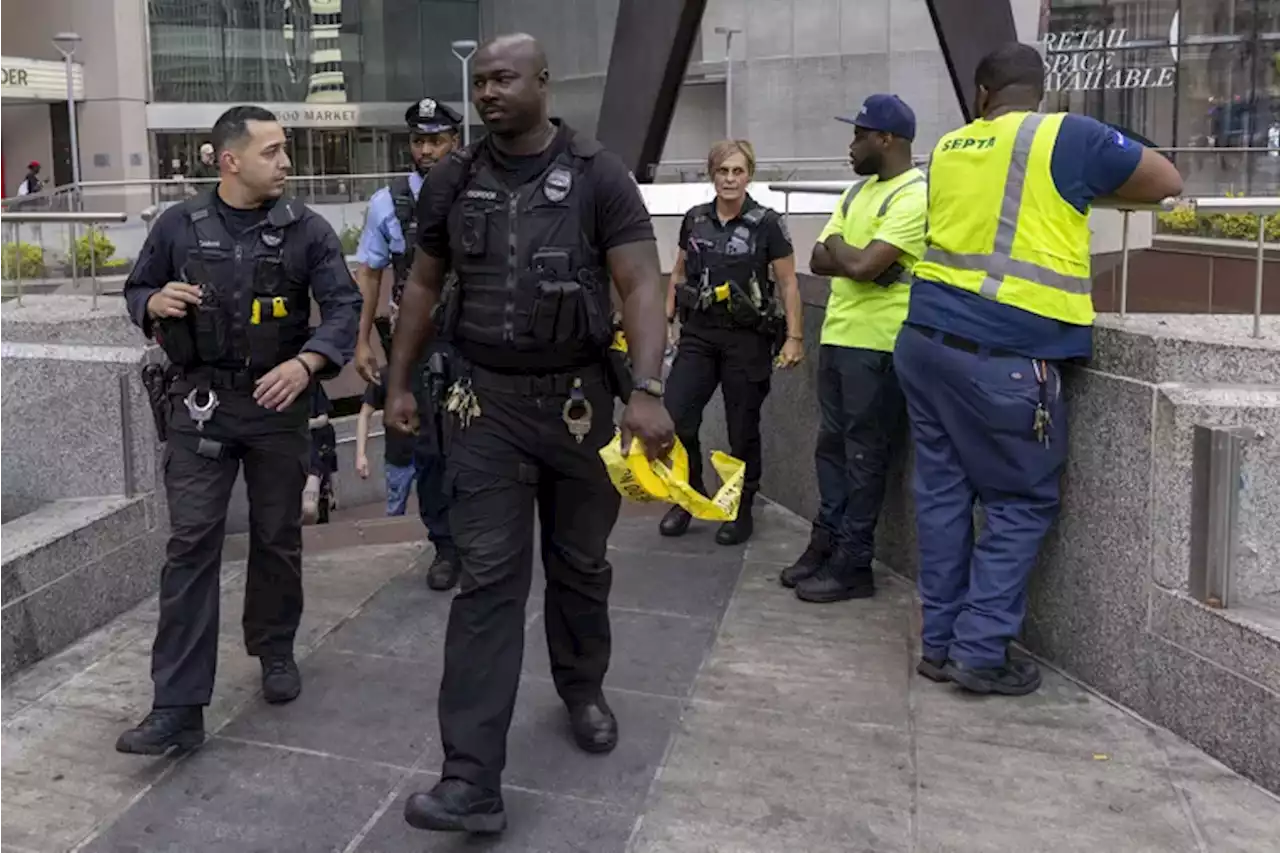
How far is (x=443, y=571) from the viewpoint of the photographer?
19.3 ft

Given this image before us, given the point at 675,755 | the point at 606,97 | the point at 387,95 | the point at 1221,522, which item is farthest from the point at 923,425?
the point at 387,95

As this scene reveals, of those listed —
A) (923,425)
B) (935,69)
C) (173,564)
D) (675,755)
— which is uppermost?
(935,69)

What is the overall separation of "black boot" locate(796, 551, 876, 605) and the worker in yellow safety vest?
0.91 m

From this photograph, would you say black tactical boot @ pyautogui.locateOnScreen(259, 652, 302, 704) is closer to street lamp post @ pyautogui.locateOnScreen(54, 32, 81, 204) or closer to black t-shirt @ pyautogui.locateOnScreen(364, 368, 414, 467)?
black t-shirt @ pyautogui.locateOnScreen(364, 368, 414, 467)

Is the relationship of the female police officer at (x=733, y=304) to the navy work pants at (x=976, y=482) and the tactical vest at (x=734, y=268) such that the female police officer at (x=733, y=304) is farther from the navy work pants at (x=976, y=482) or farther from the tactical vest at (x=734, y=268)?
the navy work pants at (x=976, y=482)

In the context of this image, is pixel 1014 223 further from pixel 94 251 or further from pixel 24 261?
pixel 24 261

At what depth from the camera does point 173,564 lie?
424cm

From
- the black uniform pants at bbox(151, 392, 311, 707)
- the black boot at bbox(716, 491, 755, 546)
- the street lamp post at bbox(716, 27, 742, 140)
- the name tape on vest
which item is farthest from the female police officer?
the street lamp post at bbox(716, 27, 742, 140)

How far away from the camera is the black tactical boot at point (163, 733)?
4086mm

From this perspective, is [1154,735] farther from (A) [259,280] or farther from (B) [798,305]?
(A) [259,280]

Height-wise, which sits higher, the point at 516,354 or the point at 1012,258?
the point at 1012,258

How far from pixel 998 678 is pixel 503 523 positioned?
1987 mm

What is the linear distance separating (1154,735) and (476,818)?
2227mm

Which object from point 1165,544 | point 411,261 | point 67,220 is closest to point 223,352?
point 411,261
